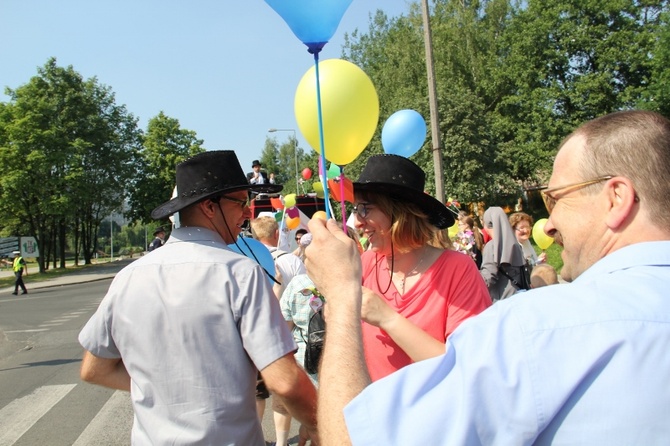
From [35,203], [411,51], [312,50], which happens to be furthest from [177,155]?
[312,50]

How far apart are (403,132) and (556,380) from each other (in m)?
3.90

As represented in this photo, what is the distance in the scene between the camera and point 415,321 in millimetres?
2455

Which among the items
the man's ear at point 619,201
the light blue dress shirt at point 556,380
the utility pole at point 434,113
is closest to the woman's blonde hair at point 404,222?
the man's ear at point 619,201

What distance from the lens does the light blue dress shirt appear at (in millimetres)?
902

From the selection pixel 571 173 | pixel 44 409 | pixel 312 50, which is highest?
pixel 312 50

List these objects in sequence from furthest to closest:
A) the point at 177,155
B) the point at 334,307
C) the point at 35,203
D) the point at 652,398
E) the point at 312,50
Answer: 1. the point at 177,155
2. the point at 35,203
3. the point at 312,50
4. the point at 334,307
5. the point at 652,398

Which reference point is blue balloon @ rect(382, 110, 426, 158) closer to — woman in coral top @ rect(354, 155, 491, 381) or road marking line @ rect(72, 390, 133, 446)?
woman in coral top @ rect(354, 155, 491, 381)

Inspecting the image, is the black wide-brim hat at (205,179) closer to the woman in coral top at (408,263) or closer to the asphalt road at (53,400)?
the woman in coral top at (408,263)

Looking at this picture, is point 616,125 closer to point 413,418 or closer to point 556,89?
point 413,418

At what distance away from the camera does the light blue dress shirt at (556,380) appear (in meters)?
0.90

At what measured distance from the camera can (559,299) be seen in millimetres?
978

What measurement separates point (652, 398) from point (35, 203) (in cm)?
4061

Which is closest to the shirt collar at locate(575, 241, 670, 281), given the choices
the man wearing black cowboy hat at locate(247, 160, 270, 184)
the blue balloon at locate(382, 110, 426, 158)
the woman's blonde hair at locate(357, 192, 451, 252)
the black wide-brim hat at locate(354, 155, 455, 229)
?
the black wide-brim hat at locate(354, 155, 455, 229)

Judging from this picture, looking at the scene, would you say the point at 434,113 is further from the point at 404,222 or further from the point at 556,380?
the point at 556,380
